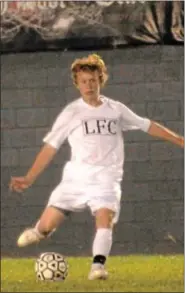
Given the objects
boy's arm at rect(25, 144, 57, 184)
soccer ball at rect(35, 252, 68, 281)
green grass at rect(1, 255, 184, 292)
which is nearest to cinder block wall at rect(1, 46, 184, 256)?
green grass at rect(1, 255, 184, 292)

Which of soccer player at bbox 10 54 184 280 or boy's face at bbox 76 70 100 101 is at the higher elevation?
boy's face at bbox 76 70 100 101

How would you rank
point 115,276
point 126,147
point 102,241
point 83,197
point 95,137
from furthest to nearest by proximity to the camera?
1. point 126,147
2. point 115,276
3. point 95,137
4. point 83,197
5. point 102,241

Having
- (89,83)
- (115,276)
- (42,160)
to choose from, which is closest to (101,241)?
(115,276)

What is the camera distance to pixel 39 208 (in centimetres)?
1032

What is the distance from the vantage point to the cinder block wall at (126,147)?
10148 mm

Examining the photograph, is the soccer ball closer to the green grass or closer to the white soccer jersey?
the green grass

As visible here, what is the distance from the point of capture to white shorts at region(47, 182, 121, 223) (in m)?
7.77

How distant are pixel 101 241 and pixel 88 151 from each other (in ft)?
2.18

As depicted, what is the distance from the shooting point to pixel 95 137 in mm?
7965

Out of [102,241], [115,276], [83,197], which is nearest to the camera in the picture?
[102,241]

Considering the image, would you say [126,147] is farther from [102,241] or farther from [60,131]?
[102,241]

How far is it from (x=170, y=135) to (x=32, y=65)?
2.56 meters

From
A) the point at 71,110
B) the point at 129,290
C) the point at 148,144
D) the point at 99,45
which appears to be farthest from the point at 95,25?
the point at 129,290

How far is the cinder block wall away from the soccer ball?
2446mm
